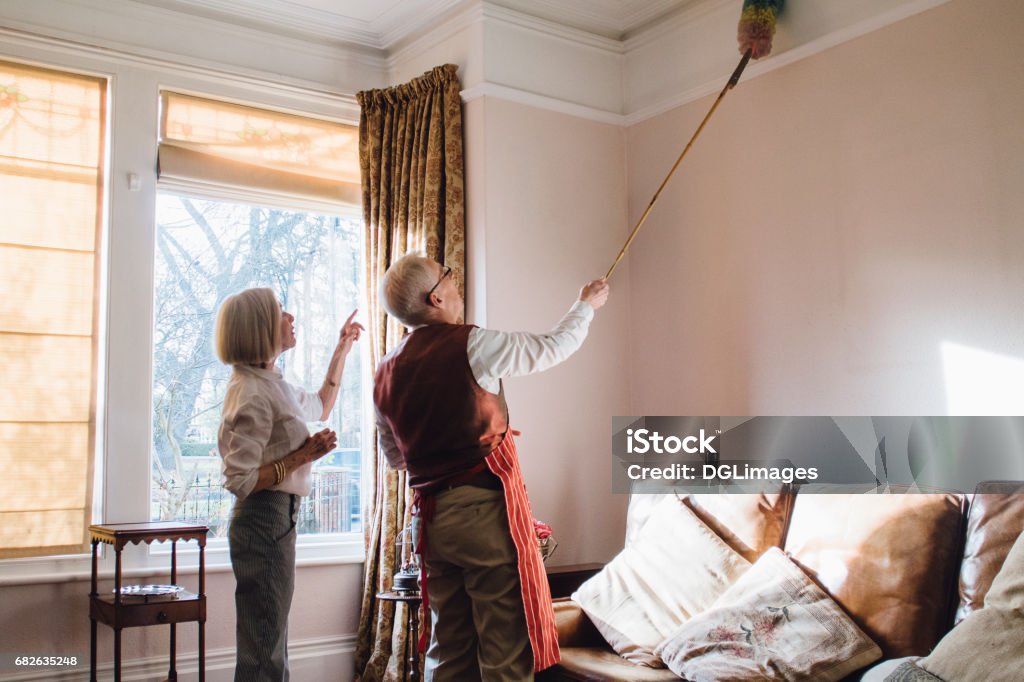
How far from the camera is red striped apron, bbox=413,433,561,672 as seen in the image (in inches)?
99.8

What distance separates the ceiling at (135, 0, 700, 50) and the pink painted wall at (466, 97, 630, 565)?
1.45ft

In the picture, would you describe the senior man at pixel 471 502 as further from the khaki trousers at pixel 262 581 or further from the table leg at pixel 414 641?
the table leg at pixel 414 641

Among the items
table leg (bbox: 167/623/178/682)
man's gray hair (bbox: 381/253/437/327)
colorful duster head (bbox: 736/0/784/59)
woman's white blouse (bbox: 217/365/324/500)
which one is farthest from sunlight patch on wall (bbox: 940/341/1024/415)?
table leg (bbox: 167/623/178/682)

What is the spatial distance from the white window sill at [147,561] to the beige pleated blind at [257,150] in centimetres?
155

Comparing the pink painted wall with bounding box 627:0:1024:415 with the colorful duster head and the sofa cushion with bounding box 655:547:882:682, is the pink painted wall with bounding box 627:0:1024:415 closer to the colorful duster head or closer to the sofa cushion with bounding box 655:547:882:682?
the colorful duster head

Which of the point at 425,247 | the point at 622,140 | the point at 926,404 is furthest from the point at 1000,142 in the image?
the point at 425,247

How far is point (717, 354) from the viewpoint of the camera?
391 centimetres

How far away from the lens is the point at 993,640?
222 cm

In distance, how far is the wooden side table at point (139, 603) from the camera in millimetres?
3225

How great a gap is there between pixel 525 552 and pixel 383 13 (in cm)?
268

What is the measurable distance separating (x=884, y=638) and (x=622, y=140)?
8.57ft

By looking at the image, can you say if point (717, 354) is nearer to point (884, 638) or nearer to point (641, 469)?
point (641, 469)

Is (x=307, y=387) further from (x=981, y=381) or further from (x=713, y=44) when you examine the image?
(x=981, y=381)

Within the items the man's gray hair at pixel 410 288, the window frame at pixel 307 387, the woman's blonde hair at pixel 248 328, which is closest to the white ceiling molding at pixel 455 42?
the window frame at pixel 307 387
